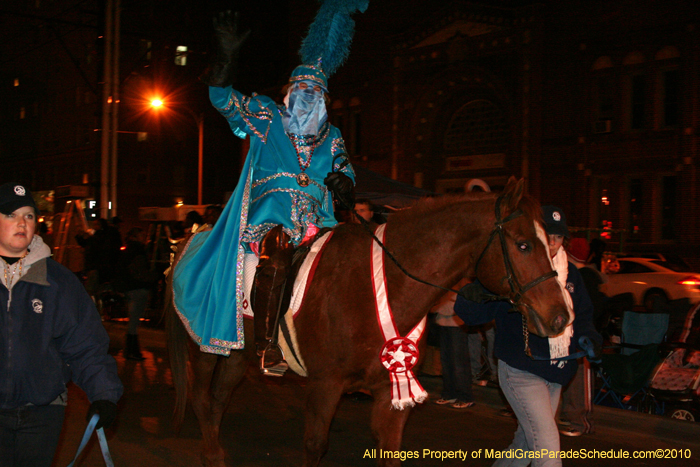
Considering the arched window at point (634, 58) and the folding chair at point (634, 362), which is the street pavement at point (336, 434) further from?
the arched window at point (634, 58)

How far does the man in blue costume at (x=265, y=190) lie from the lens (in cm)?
510

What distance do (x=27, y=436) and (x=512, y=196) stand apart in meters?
2.85

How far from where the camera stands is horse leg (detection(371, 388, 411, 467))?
14.9ft

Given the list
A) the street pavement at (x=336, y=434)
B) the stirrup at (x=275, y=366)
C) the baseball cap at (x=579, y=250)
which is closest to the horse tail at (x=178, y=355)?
the street pavement at (x=336, y=434)

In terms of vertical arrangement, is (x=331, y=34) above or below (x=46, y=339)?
above

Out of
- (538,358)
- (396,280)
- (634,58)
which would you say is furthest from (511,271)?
(634,58)

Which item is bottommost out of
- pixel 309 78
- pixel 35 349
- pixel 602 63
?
pixel 35 349

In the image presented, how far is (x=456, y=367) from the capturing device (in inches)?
337

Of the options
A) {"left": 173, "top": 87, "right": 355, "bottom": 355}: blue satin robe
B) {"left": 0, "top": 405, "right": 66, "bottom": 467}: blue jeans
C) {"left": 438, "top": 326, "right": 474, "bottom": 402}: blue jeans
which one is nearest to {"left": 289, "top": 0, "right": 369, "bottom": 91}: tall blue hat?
{"left": 173, "top": 87, "right": 355, "bottom": 355}: blue satin robe

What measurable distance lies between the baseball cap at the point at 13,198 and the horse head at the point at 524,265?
2.55 metres

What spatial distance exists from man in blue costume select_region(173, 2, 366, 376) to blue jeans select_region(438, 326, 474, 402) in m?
3.70

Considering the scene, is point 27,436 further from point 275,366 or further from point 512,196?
point 512,196

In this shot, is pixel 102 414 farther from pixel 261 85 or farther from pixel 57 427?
pixel 261 85

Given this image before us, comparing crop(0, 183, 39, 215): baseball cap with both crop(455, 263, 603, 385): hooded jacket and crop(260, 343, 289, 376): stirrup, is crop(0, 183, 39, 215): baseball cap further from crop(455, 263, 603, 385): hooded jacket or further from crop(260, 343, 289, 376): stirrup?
crop(455, 263, 603, 385): hooded jacket
